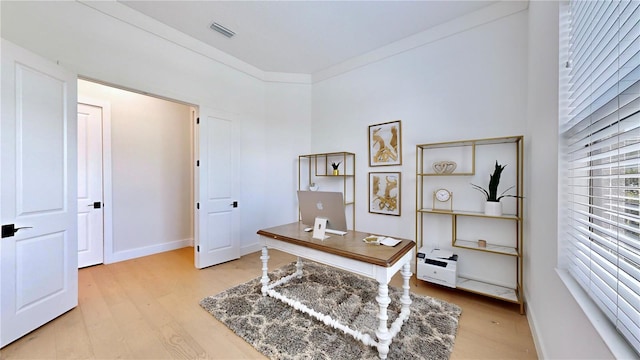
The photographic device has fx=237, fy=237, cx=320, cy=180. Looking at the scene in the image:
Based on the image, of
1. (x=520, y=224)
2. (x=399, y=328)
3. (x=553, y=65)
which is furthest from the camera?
(x=520, y=224)

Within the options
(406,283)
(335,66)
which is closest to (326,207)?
(406,283)

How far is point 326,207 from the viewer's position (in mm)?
2199

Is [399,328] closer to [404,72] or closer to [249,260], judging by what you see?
[249,260]

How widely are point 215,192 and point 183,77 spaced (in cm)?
162

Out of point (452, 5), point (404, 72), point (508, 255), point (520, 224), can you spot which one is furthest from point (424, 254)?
point (452, 5)

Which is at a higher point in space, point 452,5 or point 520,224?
point 452,5

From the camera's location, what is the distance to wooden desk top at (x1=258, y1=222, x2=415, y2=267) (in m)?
1.70

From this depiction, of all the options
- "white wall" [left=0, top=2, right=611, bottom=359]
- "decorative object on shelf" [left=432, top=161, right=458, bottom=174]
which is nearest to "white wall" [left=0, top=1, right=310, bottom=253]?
"white wall" [left=0, top=2, right=611, bottom=359]

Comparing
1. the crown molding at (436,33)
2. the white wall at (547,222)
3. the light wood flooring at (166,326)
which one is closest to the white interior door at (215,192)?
the light wood flooring at (166,326)

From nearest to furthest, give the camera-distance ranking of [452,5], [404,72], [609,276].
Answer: [609,276]
[452,5]
[404,72]

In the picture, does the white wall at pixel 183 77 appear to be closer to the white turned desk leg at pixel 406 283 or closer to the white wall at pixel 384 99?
the white wall at pixel 384 99

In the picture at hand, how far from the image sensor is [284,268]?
333cm

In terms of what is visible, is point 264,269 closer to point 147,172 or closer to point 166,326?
point 166,326

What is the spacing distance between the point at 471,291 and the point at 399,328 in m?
1.12
